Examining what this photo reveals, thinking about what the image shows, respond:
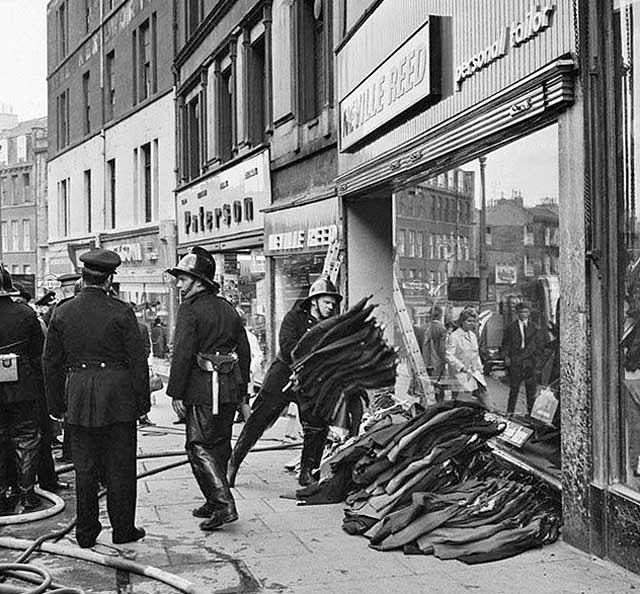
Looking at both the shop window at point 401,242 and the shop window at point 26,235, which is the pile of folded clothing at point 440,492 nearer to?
the shop window at point 401,242

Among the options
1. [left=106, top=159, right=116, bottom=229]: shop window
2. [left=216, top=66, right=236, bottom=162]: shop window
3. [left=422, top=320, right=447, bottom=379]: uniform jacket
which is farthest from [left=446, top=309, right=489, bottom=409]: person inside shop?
[left=106, top=159, right=116, bottom=229]: shop window

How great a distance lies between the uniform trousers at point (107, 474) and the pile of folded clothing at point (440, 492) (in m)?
1.51

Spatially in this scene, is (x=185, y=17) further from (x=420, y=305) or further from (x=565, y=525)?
(x=565, y=525)

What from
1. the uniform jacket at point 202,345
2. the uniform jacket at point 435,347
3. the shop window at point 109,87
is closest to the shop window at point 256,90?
the uniform jacket at point 435,347

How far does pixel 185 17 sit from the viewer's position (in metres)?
23.6

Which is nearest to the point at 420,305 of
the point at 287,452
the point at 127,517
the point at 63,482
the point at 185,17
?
the point at 287,452

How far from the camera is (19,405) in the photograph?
8359 millimetres

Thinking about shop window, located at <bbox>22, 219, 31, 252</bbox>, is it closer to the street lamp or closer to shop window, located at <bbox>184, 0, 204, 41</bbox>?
shop window, located at <bbox>184, 0, 204, 41</bbox>

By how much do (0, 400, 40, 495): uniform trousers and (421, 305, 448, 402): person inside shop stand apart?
12.5 ft

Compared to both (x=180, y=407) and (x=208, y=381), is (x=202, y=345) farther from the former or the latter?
(x=180, y=407)

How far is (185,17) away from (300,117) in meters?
9.92

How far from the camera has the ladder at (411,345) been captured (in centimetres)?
1055

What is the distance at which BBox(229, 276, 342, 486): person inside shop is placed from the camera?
915cm

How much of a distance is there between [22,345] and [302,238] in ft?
21.2
